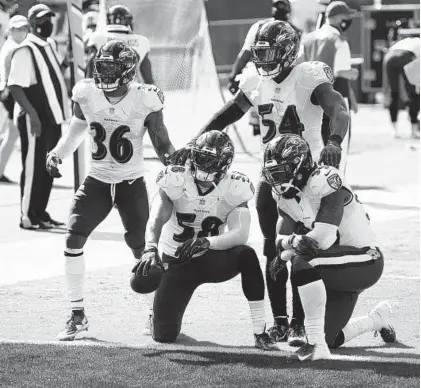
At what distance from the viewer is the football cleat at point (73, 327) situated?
6.68 m

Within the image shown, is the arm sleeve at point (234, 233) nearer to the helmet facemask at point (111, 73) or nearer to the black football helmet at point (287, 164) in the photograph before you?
the black football helmet at point (287, 164)

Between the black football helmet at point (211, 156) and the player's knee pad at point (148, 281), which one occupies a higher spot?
the black football helmet at point (211, 156)

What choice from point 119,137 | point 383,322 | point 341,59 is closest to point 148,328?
point 119,137

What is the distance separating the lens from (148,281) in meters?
6.41

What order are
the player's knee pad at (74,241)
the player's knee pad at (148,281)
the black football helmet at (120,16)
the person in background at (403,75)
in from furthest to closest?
the person in background at (403,75), the black football helmet at (120,16), the player's knee pad at (74,241), the player's knee pad at (148,281)

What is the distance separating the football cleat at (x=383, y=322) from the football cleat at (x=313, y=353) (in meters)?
0.58

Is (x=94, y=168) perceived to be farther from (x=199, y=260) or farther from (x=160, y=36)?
(x=160, y=36)

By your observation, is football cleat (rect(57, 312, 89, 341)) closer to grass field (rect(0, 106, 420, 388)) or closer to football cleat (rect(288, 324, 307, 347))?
grass field (rect(0, 106, 420, 388))

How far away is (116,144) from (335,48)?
5746 mm

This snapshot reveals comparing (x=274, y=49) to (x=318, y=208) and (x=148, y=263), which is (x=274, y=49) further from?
(x=148, y=263)

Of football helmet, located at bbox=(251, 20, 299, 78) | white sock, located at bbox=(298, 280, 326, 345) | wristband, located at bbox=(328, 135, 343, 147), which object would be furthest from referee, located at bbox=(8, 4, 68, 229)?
white sock, located at bbox=(298, 280, 326, 345)

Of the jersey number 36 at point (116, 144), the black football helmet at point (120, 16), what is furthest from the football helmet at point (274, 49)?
the black football helmet at point (120, 16)

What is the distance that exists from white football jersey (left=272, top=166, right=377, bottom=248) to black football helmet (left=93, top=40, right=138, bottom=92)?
1.23 meters

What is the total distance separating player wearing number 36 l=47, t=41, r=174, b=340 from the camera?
22.9 ft
